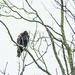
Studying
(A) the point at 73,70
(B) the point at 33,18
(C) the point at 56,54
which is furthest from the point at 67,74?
(B) the point at 33,18

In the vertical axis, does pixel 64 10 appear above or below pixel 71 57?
above

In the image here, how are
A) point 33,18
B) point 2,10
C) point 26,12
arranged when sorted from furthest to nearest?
point 2,10
point 26,12
point 33,18

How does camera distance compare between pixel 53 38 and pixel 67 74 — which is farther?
pixel 53 38

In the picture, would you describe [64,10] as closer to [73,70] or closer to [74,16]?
[74,16]

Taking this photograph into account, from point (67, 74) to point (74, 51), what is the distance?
633mm

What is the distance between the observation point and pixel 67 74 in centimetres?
260

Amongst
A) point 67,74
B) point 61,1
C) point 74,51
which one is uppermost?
point 61,1

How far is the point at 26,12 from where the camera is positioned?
4.04 meters

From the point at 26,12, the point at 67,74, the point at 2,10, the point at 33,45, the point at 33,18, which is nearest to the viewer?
the point at 67,74

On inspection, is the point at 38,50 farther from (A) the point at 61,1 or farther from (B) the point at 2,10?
(B) the point at 2,10

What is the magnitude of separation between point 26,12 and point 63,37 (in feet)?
4.10

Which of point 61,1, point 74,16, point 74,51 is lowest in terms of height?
point 74,51

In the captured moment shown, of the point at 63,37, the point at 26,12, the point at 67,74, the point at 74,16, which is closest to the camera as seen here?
the point at 67,74

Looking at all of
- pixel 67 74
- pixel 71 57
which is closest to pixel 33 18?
pixel 71 57
